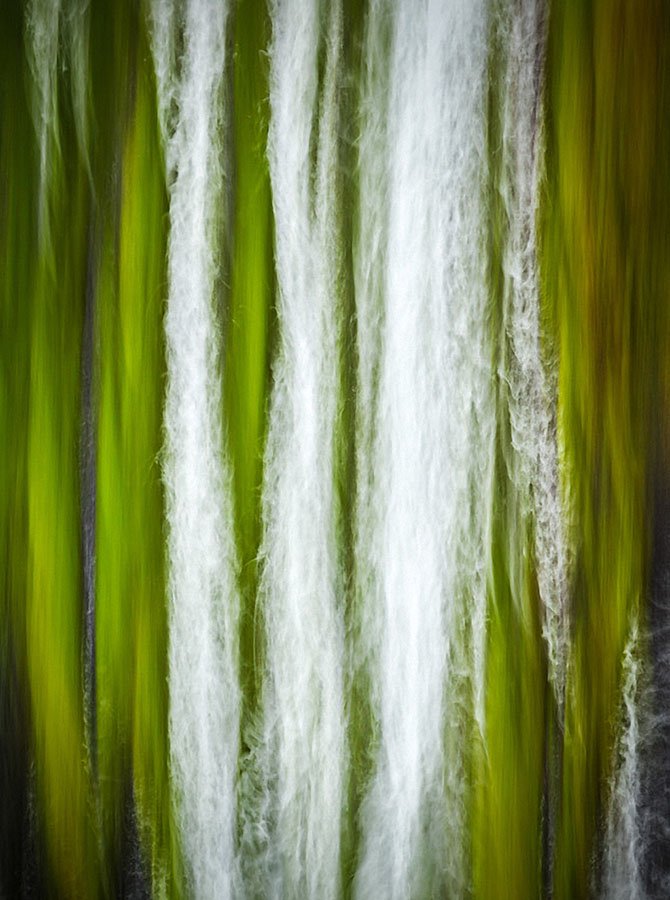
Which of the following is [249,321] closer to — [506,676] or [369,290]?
[369,290]

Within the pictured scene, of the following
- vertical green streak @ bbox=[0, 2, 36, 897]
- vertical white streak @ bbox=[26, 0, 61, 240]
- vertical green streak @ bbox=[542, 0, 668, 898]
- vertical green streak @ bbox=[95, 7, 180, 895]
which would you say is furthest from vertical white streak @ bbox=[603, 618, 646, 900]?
vertical white streak @ bbox=[26, 0, 61, 240]

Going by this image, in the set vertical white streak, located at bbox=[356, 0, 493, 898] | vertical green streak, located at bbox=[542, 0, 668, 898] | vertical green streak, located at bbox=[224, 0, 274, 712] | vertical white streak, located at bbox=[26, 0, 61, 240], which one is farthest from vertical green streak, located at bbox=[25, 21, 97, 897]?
vertical green streak, located at bbox=[542, 0, 668, 898]

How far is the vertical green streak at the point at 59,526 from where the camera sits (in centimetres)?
63

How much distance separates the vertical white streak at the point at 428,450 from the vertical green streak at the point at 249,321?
77 mm

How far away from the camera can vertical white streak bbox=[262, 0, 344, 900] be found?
1.95 ft

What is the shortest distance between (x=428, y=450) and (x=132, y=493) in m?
0.23

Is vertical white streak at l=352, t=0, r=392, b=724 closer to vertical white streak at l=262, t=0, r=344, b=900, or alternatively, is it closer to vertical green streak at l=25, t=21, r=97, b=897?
vertical white streak at l=262, t=0, r=344, b=900

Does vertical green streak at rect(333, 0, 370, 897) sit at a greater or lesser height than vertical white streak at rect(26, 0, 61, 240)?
lesser

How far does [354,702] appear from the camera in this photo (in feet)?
1.95

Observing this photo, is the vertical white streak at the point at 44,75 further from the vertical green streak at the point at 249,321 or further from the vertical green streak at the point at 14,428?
the vertical green streak at the point at 249,321

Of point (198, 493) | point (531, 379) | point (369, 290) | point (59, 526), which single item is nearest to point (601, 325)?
point (531, 379)

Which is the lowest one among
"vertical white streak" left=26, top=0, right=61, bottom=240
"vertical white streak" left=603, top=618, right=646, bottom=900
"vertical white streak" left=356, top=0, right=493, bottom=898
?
"vertical white streak" left=603, top=618, right=646, bottom=900

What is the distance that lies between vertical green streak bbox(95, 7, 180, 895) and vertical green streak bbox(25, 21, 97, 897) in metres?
0.02

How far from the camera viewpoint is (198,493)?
0.61 m
